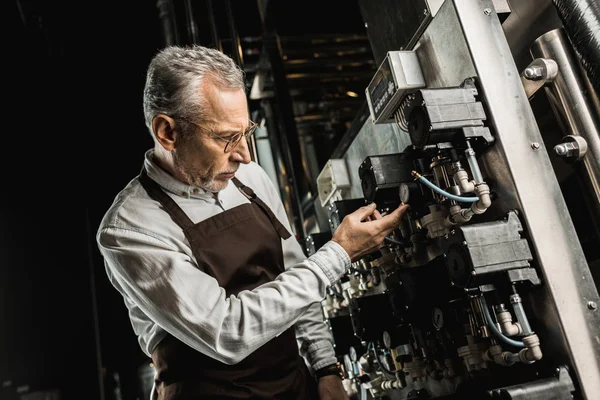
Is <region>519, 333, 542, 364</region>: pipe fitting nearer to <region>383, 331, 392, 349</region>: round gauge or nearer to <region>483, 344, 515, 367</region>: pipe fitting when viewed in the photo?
<region>483, 344, 515, 367</region>: pipe fitting

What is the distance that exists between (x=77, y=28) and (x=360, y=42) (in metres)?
2.24

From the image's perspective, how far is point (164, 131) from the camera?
1.72 meters

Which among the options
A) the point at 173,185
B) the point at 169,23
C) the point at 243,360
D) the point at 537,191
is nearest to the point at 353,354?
the point at 243,360

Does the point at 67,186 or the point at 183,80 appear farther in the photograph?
the point at 67,186

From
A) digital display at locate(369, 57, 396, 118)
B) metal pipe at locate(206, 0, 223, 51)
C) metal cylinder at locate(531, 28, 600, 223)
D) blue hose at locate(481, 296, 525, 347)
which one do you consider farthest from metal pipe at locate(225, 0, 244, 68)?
blue hose at locate(481, 296, 525, 347)

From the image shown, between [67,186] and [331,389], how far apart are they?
4.07 metres

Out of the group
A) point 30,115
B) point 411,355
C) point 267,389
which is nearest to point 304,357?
point 267,389

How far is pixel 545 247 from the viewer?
3.88 ft

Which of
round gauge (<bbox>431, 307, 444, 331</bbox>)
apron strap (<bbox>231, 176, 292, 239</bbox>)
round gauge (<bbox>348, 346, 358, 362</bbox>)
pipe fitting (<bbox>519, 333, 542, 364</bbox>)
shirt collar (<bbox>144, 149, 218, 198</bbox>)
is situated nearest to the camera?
pipe fitting (<bbox>519, 333, 542, 364</bbox>)

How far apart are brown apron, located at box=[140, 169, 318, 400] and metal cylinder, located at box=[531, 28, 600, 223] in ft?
3.18

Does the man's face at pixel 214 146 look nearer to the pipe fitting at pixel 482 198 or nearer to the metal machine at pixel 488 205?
the metal machine at pixel 488 205

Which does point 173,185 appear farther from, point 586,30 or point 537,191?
point 586,30

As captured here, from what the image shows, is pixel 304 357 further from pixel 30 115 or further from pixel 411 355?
pixel 30 115

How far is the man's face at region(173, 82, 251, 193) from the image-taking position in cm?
165
